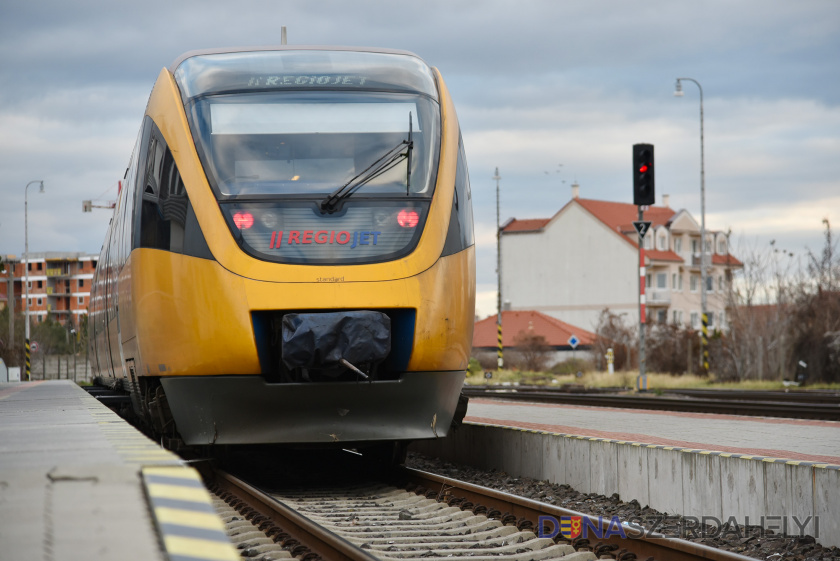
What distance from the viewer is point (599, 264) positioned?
72.1 meters

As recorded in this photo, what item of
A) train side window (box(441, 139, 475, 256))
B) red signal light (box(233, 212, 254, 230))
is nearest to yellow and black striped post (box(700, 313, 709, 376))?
train side window (box(441, 139, 475, 256))

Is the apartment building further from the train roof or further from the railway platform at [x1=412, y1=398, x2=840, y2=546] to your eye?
the train roof

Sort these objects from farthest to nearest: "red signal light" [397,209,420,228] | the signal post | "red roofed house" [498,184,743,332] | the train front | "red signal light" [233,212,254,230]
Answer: "red roofed house" [498,184,743,332]
the signal post
"red signal light" [397,209,420,228]
"red signal light" [233,212,254,230]
the train front

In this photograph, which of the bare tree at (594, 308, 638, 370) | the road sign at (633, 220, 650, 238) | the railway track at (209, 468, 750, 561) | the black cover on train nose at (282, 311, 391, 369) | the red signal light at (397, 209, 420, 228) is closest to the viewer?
the railway track at (209, 468, 750, 561)

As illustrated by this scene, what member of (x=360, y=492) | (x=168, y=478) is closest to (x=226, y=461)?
(x=360, y=492)

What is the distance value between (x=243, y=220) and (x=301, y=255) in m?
0.59

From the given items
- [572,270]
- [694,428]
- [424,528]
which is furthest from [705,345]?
[572,270]

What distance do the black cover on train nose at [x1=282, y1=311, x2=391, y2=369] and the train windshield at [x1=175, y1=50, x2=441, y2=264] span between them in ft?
1.66

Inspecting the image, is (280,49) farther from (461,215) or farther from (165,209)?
(461,215)

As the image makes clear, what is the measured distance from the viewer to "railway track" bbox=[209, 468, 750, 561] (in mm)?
5832

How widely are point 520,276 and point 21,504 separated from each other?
72.8m

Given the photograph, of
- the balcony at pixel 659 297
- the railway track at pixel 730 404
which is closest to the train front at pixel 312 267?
the railway track at pixel 730 404

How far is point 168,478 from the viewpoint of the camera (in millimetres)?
3896

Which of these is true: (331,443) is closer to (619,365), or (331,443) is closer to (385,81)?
(385,81)
